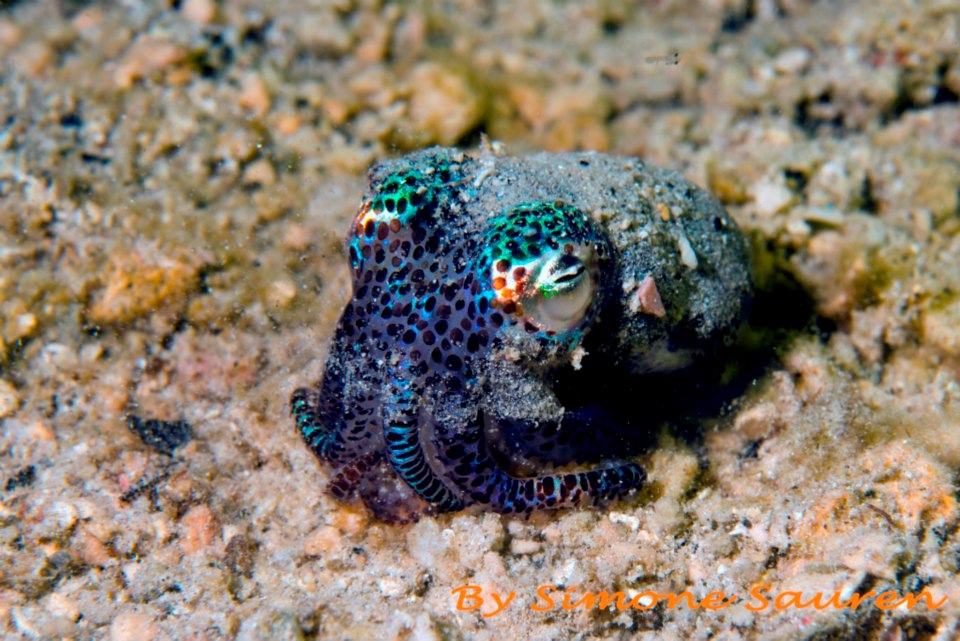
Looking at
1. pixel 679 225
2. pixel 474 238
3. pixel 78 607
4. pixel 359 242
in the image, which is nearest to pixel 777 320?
pixel 679 225

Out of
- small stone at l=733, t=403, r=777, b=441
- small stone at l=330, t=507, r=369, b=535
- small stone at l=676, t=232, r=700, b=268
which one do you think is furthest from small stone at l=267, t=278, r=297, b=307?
small stone at l=733, t=403, r=777, b=441

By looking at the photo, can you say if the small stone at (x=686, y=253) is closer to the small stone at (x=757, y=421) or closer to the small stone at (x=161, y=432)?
the small stone at (x=757, y=421)

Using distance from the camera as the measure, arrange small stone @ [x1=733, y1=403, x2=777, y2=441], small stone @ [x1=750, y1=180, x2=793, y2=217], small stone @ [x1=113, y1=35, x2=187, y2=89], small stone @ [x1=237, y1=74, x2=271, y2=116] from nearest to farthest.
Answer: small stone @ [x1=733, y1=403, x2=777, y2=441], small stone @ [x1=750, y1=180, x2=793, y2=217], small stone @ [x1=237, y1=74, x2=271, y2=116], small stone @ [x1=113, y1=35, x2=187, y2=89]

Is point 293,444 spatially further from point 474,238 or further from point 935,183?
point 935,183

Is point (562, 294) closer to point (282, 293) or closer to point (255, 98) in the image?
point (282, 293)

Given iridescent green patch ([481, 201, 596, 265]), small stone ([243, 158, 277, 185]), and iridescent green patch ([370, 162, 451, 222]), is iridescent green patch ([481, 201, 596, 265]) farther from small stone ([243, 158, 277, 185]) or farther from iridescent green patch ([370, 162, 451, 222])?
small stone ([243, 158, 277, 185])

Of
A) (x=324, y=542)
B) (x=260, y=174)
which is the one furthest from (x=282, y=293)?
(x=324, y=542)

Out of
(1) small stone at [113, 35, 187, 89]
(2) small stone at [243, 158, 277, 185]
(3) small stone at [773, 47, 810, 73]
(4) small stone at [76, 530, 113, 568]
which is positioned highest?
(1) small stone at [113, 35, 187, 89]
